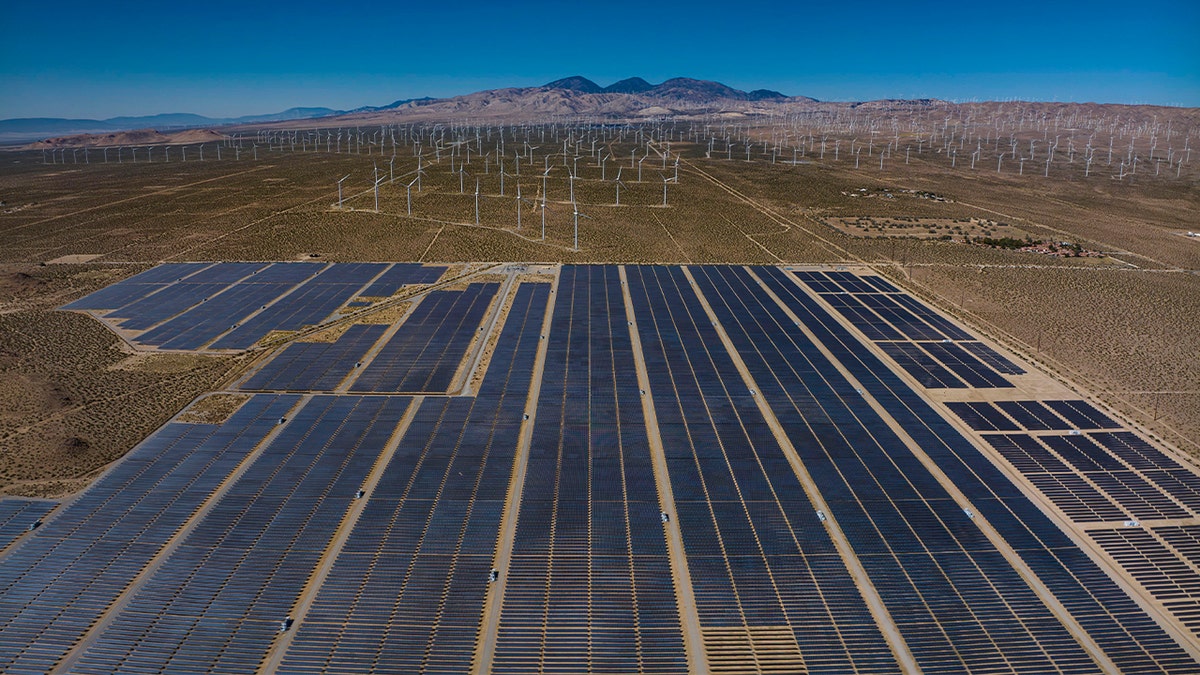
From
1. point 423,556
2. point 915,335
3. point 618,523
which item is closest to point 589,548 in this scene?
point 618,523

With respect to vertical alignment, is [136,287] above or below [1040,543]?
above

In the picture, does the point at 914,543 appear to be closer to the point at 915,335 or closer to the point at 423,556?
the point at 423,556

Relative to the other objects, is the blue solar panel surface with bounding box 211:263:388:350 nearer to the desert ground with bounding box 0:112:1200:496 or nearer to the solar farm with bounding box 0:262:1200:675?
the solar farm with bounding box 0:262:1200:675

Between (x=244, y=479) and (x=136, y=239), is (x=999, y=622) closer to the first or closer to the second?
(x=244, y=479)

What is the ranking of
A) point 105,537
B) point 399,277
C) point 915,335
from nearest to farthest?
point 105,537 < point 915,335 < point 399,277

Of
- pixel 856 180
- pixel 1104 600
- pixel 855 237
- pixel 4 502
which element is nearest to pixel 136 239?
pixel 4 502

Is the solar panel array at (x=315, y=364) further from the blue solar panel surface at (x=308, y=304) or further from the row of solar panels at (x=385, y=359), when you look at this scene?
the blue solar panel surface at (x=308, y=304)

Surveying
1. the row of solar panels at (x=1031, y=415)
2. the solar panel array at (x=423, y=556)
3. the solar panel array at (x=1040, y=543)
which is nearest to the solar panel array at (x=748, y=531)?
the solar panel array at (x=1040, y=543)

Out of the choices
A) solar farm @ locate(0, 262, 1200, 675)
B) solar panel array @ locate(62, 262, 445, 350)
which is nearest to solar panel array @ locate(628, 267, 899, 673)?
solar farm @ locate(0, 262, 1200, 675)
